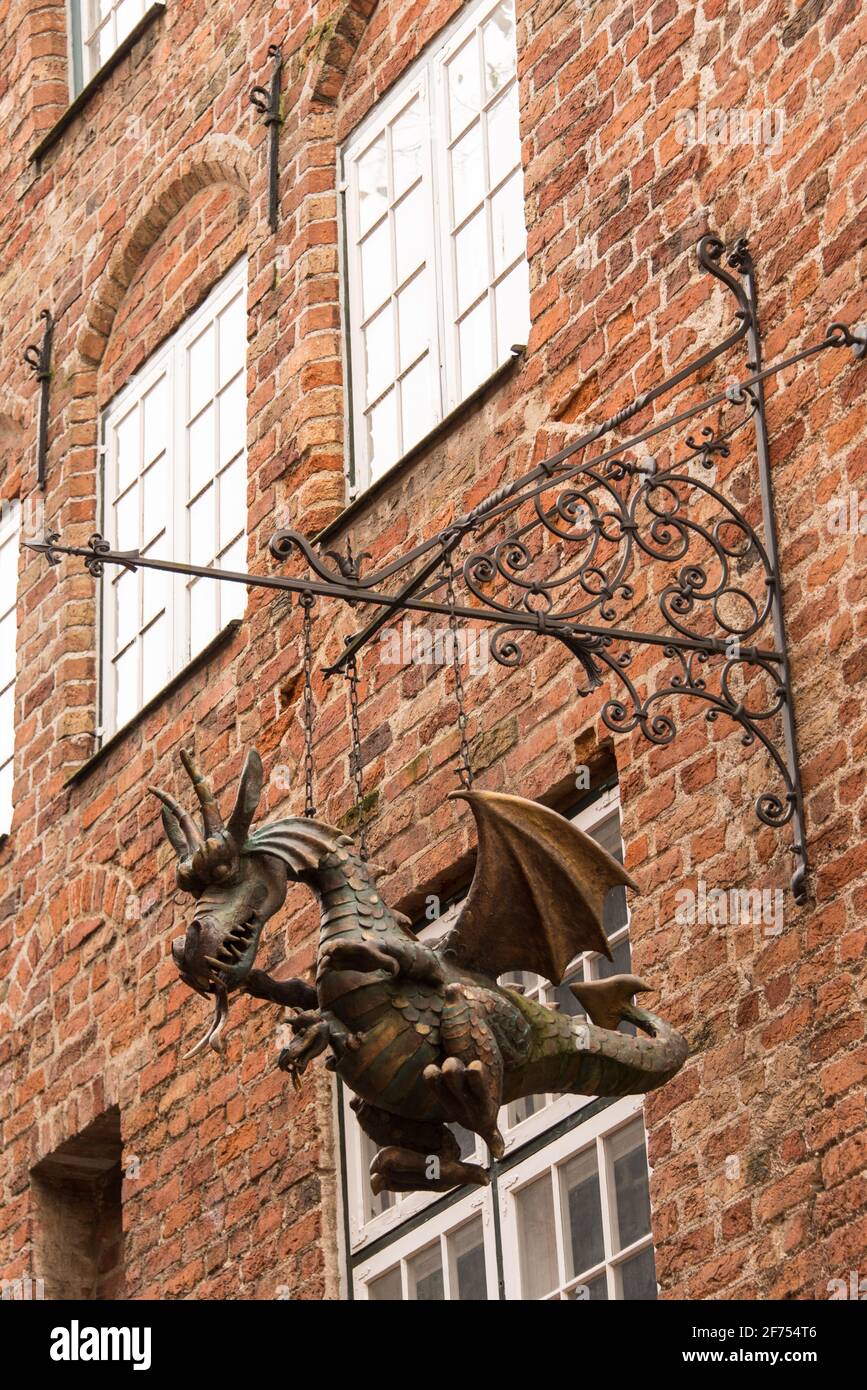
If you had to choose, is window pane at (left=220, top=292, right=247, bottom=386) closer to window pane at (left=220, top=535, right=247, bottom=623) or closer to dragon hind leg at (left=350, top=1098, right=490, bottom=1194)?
window pane at (left=220, top=535, right=247, bottom=623)

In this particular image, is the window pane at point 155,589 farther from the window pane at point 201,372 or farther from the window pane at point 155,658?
the window pane at point 201,372

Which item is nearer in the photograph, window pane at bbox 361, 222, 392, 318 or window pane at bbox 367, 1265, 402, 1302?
window pane at bbox 367, 1265, 402, 1302

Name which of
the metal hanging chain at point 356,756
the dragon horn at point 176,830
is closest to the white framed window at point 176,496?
the metal hanging chain at point 356,756

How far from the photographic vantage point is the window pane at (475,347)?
10.9 meters

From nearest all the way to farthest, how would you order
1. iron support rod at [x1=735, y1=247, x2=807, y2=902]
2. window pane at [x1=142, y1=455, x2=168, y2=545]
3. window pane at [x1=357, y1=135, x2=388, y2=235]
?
A: 1. iron support rod at [x1=735, y1=247, x2=807, y2=902]
2. window pane at [x1=357, y1=135, x2=388, y2=235]
3. window pane at [x1=142, y1=455, x2=168, y2=545]

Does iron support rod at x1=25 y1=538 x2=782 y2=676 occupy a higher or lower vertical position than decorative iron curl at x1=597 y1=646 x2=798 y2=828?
higher

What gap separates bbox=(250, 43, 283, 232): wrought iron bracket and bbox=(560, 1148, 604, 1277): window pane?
466 cm

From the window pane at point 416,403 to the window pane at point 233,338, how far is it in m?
1.34

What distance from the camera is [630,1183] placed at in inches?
354

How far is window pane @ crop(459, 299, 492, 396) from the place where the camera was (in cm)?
1087

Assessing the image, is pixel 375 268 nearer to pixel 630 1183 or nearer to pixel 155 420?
pixel 155 420

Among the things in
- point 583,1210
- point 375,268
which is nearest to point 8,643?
point 375,268

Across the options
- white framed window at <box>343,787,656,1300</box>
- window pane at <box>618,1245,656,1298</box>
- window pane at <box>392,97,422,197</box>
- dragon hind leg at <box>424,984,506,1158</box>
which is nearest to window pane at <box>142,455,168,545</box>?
window pane at <box>392,97,422,197</box>
